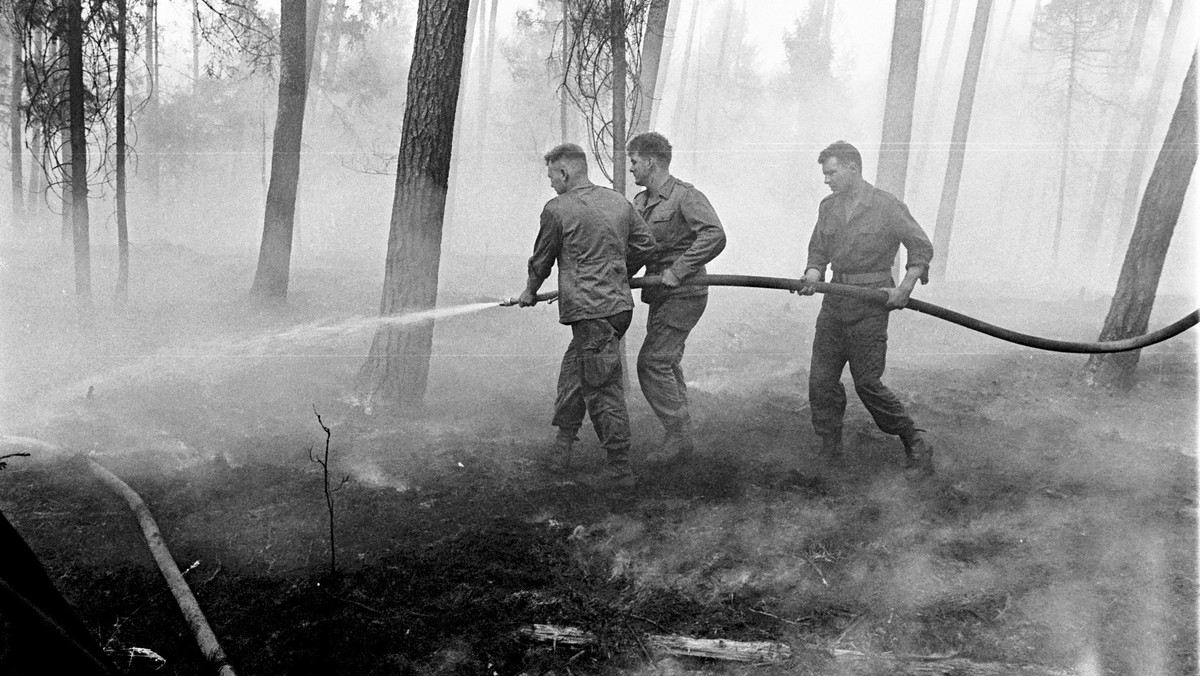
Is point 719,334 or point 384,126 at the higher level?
point 384,126

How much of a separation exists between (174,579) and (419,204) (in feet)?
12.1

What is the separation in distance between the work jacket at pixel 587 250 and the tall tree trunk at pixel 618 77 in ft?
6.34

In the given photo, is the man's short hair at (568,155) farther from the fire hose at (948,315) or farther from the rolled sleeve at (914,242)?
the rolled sleeve at (914,242)

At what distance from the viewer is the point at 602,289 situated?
16.7 ft

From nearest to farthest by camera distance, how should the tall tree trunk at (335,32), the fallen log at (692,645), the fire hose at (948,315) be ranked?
the fallen log at (692,645), the fire hose at (948,315), the tall tree trunk at (335,32)

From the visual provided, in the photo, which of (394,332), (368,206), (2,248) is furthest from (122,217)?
(368,206)

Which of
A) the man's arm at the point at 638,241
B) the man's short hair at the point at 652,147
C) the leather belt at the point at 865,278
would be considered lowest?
the leather belt at the point at 865,278

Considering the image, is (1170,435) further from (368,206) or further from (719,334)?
(368,206)

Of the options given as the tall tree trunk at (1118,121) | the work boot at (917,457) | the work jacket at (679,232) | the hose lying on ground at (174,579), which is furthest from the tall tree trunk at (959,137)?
the hose lying on ground at (174,579)

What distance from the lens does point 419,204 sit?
631 centimetres

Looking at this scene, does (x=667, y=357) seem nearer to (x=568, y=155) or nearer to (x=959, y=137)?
(x=568, y=155)

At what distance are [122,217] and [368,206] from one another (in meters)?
28.1

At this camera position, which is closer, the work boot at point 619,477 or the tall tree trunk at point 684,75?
the work boot at point 619,477

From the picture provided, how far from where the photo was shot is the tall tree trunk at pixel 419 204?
6.10 m
